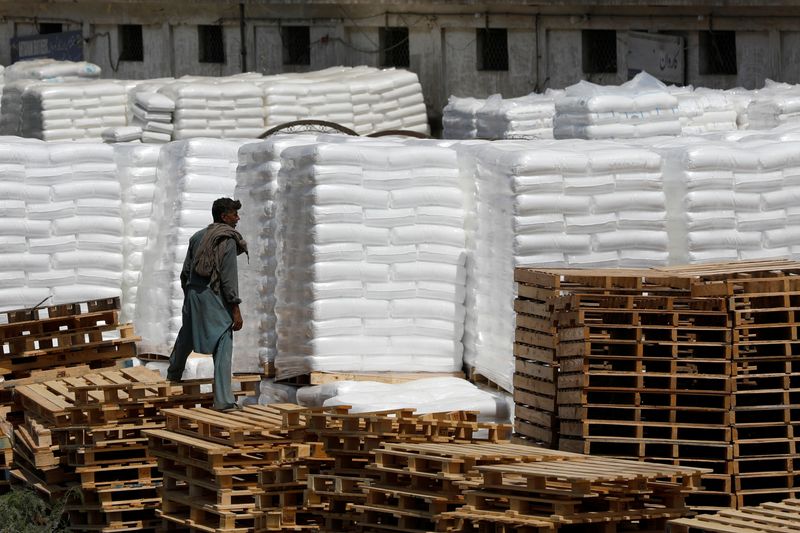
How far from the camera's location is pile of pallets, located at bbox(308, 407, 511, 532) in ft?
33.2

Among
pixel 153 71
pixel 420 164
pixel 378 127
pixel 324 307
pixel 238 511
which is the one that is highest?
pixel 153 71

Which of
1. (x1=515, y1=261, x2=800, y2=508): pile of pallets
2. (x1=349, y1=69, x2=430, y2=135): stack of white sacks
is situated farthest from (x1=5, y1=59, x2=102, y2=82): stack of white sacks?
(x1=515, y1=261, x2=800, y2=508): pile of pallets

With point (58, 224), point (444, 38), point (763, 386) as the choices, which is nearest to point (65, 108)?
point (444, 38)

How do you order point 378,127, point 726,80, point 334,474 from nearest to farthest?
point 334,474 < point 378,127 < point 726,80

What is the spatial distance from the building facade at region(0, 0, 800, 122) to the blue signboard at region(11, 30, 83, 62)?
0.24ft

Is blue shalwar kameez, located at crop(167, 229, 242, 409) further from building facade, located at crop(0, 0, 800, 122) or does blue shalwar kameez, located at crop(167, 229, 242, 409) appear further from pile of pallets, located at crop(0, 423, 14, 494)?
building facade, located at crop(0, 0, 800, 122)

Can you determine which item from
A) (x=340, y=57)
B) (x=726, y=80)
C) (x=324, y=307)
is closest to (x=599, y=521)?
(x=324, y=307)

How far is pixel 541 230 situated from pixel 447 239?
1.07 m

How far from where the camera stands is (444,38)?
110 ft

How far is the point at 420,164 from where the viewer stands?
12953 millimetres

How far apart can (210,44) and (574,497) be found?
28.5 m

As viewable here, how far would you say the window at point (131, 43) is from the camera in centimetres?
3678

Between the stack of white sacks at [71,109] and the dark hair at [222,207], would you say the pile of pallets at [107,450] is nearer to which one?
the dark hair at [222,207]

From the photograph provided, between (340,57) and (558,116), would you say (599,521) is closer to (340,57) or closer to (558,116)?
(558,116)
